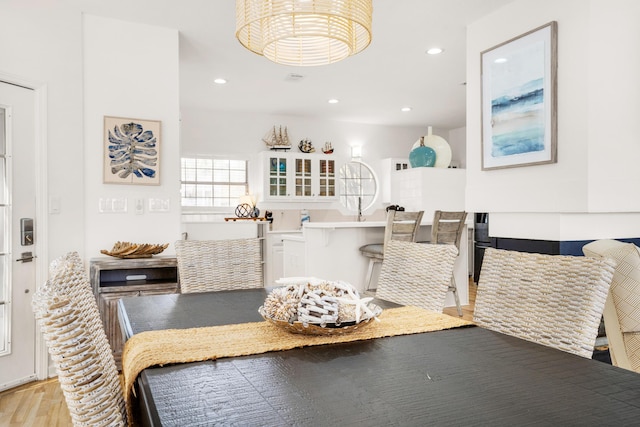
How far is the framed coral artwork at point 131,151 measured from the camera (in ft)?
11.2

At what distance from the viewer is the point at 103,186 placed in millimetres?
3424

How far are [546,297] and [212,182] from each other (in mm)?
6052

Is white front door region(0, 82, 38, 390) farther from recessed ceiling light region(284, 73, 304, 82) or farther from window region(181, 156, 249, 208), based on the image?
window region(181, 156, 249, 208)

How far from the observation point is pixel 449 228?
4.54 metres

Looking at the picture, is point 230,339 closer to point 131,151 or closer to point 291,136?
point 131,151

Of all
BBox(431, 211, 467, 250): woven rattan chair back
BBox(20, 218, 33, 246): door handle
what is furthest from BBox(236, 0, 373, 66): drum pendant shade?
BBox(431, 211, 467, 250): woven rattan chair back

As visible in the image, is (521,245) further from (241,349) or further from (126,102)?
(126,102)

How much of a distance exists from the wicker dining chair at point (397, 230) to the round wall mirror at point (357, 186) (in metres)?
3.42

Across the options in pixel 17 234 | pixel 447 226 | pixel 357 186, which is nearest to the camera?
pixel 17 234

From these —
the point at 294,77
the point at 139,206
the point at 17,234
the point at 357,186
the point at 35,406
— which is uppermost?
the point at 294,77

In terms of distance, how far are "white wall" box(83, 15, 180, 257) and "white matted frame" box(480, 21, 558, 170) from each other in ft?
7.81

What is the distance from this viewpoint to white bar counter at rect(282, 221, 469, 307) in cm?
446

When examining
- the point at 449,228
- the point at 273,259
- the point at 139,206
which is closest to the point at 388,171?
the point at 273,259

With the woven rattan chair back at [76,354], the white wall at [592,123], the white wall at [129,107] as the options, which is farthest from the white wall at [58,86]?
the white wall at [592,123]
